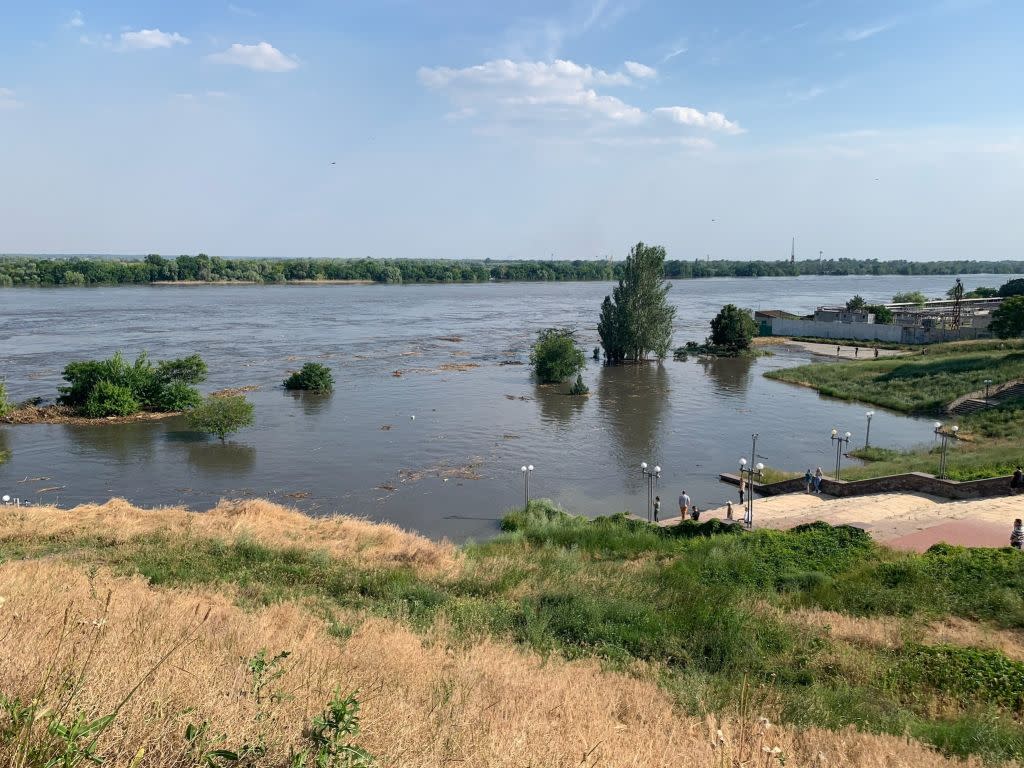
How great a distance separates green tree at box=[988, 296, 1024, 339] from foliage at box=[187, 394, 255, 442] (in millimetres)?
38807

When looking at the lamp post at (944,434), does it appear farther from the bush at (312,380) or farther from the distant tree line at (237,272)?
the distant tree line at (237,272)

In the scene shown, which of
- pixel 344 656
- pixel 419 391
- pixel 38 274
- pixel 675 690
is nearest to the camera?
pixel 344 656

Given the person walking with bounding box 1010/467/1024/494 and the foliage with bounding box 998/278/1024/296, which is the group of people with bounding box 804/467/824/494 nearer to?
the person walking with bounding box 1010/467/1024/494

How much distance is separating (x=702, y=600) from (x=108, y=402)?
2859cm

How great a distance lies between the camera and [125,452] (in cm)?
2606

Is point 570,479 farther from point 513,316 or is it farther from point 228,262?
point 228,262

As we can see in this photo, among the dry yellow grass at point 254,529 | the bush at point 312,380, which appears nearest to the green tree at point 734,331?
the bush at point 312,380

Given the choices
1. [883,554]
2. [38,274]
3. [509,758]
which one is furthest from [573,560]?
[38,274]

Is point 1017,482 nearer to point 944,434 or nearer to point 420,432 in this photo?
point 944,434

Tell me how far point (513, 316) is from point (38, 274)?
80.2m

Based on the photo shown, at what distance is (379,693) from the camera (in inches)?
211

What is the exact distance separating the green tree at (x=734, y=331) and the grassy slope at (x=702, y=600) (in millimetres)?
39709

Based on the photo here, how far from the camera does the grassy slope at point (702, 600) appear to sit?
729 centimetres

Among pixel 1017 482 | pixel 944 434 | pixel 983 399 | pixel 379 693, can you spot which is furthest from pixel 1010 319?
pixel 379 693
